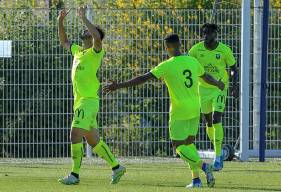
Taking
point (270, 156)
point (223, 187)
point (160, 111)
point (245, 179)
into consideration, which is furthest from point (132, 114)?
point (223, 187)

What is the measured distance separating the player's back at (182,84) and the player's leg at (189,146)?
11 cm

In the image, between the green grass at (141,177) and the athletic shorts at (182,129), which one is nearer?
the green grass at (141,177)

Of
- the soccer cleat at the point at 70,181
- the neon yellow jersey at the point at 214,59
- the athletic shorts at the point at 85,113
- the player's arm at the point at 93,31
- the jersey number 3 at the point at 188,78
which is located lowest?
the soccer cleat at the point at 70,181

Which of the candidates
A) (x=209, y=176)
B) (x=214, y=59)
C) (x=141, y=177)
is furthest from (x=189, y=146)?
(x=214, y=59)

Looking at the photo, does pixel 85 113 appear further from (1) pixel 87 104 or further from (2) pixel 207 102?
(2) pixel 207 102

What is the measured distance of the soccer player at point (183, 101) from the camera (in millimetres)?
14242

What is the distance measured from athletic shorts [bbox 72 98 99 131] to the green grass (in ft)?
2.64

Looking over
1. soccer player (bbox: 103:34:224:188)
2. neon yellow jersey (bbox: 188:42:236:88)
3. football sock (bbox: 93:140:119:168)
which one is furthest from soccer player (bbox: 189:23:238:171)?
soccer player (bbox: 103:34:224:188)

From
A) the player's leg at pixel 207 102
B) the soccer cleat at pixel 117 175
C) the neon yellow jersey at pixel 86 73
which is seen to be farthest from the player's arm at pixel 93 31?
the player's leg at pixel 207 102

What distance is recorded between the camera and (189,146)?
47.1 feet

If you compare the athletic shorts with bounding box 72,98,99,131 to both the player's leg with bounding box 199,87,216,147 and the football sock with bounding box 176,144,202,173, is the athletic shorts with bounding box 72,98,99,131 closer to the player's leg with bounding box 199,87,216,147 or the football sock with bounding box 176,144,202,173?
the football sock with bounding box 176,144,202,173

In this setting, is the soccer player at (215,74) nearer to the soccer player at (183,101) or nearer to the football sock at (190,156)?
the soccer player at (183,101)

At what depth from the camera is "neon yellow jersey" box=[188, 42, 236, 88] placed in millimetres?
18188

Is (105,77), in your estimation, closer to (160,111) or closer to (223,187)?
(160,111)
